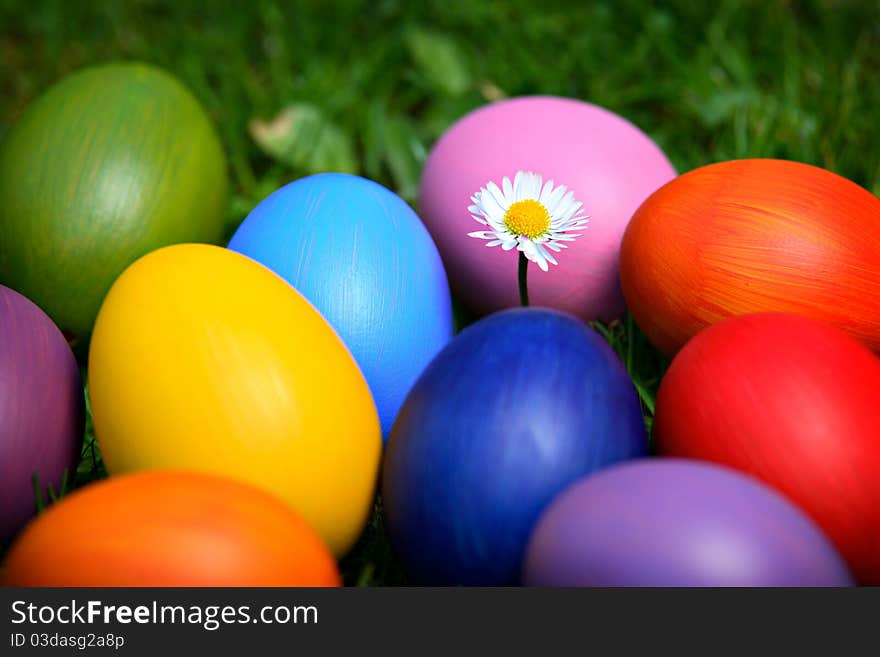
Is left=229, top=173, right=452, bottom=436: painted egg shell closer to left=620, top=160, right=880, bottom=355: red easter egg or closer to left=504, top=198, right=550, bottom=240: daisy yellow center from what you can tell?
left=504, top=198, right=550, bottom=240: daisy yellow center

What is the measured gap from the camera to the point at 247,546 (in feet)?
2.88

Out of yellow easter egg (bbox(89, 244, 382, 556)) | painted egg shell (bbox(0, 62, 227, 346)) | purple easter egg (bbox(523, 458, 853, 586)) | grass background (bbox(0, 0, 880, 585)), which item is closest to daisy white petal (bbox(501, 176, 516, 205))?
yellow easter egg (bbox(89, 244, 382, 556))

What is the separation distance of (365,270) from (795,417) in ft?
2.00

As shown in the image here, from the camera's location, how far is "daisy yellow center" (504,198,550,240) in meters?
1.19

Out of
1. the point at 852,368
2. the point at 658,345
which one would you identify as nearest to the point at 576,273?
the point at 658,345

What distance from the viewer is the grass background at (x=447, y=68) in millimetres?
2033

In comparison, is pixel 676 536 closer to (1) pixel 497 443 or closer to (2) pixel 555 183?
(1) pixel 497 443

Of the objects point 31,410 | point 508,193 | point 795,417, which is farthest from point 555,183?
point 31,410

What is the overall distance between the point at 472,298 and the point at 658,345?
0.36 m

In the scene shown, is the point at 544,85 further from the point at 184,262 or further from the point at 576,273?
the point at 184,262

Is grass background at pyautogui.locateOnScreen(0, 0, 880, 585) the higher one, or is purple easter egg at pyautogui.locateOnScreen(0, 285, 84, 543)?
grass background at pyautogui.locateOnScreen(0, 0, 880, 585)

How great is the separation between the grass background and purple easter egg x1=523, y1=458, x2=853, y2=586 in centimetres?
116

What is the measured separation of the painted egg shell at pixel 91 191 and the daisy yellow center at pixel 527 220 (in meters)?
0.62

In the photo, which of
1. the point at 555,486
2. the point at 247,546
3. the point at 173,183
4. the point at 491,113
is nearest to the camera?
the point at 247,546
